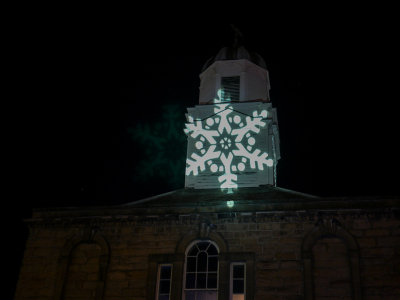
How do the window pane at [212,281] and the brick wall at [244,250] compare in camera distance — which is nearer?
the brick wall at [244,250]

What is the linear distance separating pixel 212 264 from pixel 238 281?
1.17 m

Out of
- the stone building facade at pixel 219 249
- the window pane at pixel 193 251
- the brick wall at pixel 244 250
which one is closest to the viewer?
the brick wall at pixel 244 250

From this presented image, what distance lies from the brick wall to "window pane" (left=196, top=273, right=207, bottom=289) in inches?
52.2

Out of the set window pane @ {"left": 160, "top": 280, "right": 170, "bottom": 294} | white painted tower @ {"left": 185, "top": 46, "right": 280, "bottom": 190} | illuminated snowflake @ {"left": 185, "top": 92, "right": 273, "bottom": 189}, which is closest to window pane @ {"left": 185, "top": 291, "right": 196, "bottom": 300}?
window pane @ {"left": 160, "top": 280, "right": 170, "bottom": 294}

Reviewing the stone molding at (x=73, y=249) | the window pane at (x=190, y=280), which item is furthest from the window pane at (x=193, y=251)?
the stone molding at (x=73, y=249)

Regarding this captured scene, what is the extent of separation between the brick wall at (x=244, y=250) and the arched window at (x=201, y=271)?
1.82 ft

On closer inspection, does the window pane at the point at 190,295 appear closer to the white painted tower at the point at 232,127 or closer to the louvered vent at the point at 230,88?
the white painted tower at the point at 232,127

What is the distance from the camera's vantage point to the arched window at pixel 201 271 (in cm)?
1838

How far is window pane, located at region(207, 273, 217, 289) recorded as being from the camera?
18.3 m

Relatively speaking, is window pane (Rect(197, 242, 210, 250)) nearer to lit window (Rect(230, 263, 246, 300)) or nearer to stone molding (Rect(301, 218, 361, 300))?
lit window (Rect(230, 263, 246, 300))

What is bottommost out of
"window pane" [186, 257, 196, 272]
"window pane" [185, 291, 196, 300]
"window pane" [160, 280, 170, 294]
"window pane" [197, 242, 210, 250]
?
"window pane" [185, 291, 196, 300]

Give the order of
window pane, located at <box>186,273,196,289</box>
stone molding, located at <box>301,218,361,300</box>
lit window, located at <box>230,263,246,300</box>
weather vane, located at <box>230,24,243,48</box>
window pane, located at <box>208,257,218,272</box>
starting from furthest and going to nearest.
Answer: weather vane, located at <box>230,24,243,48</box> < window pane, located at <box>208,257,218,272</box> < window pane, located at <box>186,273,196,289</box> < lit window, located at <box>230,263,246,300</box> < stone molding, located at <box>301,218,361,300</box>

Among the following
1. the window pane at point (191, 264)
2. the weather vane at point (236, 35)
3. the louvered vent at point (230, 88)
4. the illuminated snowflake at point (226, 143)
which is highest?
the weather vane at point (236, 35)

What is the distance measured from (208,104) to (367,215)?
1007 centimetres
